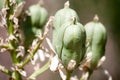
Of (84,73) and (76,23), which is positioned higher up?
(76,23)

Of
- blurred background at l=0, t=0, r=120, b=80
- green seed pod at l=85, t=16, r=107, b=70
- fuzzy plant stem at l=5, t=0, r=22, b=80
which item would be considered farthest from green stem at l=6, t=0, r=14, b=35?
blurred background at l=0, t=0, r=120, b=80

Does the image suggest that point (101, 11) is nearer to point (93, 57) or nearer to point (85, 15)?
point (85, 15)

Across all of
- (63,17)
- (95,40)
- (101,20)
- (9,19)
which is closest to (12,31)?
(9,19)

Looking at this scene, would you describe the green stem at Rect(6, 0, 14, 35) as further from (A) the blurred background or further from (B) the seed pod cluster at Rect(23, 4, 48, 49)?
(A) the blurred background

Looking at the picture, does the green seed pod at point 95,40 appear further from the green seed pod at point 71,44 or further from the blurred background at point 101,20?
the blurred background at point 101,20

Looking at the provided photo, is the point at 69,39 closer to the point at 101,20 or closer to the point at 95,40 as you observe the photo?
the point at 95,40

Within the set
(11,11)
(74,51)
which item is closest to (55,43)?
(74,51)

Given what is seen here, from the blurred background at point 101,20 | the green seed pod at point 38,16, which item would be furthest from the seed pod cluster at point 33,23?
the blurred background at point 101,20
